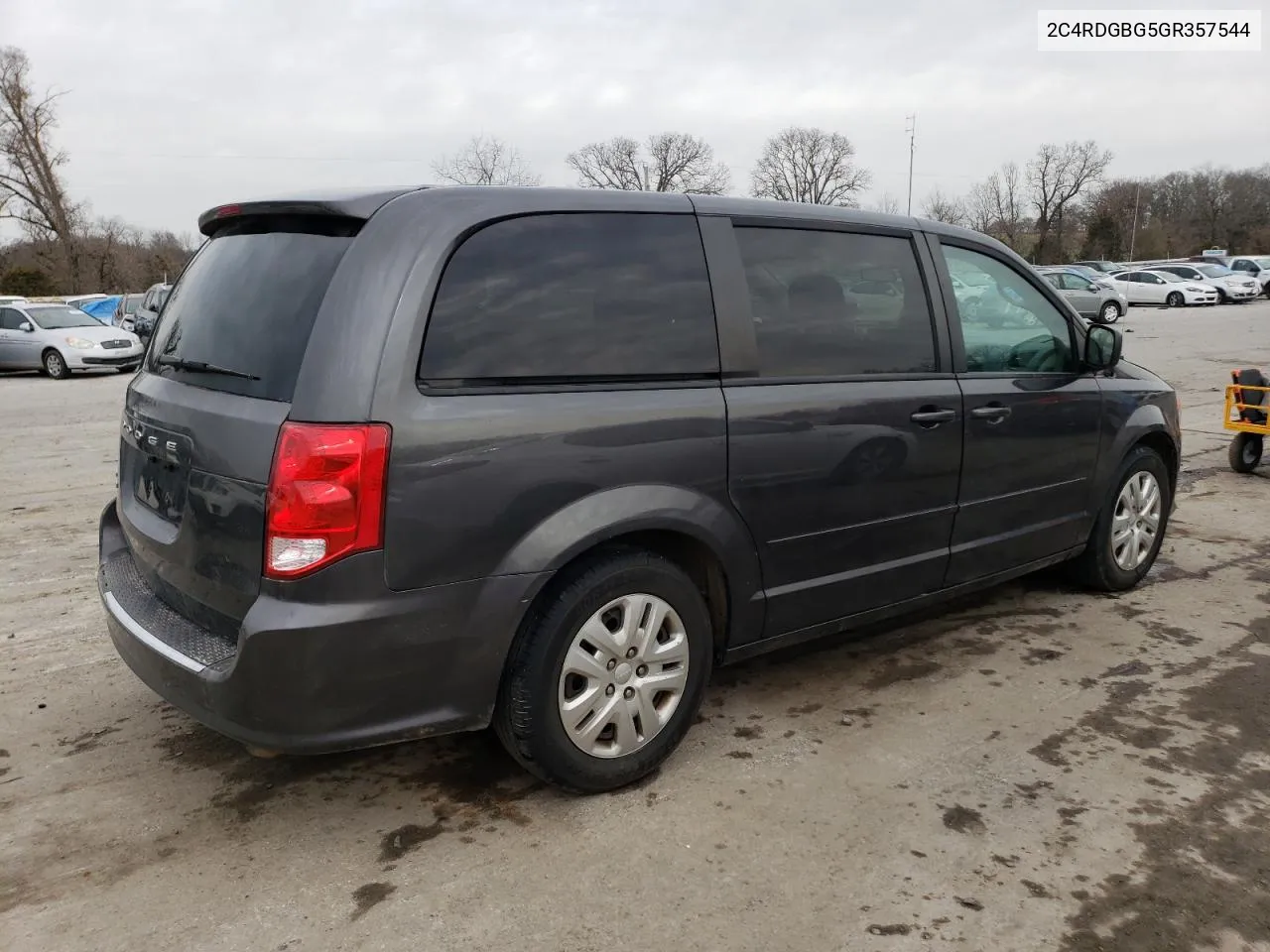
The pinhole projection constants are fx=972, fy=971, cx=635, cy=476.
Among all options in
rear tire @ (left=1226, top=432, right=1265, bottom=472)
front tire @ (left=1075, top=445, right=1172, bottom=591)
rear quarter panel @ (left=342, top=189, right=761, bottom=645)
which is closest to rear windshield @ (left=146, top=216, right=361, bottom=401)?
rear quarter panel @ (left=342, top=189, right=761, bottom=645)

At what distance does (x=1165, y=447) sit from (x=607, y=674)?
365cm

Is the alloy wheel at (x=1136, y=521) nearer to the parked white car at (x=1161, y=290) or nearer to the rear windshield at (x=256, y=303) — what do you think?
the rear windshield at (x=256, y=303)

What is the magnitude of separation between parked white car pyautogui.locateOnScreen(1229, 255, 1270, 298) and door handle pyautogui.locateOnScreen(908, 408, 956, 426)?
137 ft

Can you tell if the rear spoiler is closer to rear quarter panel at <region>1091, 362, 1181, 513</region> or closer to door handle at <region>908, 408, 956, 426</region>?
door handle at <region>908, 408, 956, 426</region>

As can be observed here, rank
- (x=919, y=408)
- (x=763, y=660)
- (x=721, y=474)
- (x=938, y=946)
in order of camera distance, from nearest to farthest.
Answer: (x=938, y=946) < (x=721, y=474) < (x=919, y=408) < (x=763, y=660)

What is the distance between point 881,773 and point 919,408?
137cm

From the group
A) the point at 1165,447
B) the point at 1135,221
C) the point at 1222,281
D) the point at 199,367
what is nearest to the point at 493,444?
the point at 199,367

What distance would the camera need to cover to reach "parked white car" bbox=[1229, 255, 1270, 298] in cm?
4009

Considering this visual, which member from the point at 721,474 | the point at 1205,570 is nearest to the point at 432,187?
the point at 721,474

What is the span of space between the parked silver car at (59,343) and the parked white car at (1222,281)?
35829 millimetres

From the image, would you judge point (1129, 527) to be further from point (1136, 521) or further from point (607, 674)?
point (607, 674)

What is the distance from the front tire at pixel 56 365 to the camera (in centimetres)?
1909

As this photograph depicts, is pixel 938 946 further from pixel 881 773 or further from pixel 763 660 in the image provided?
pixel 763 660

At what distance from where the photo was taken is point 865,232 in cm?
381
